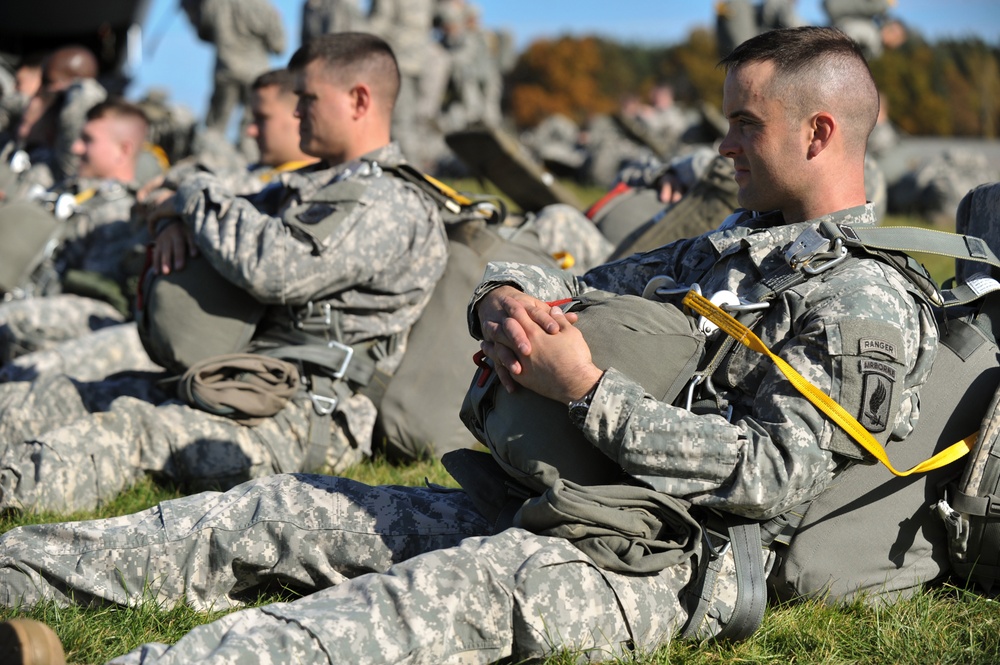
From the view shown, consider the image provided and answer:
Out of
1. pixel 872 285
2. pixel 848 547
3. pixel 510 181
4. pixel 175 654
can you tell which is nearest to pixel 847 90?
pixel 872 285

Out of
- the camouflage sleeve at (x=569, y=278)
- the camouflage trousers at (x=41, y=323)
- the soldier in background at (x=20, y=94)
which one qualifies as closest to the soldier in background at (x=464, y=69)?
the soldier in background at (x=20, y=94)

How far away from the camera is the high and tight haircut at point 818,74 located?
3299 mm

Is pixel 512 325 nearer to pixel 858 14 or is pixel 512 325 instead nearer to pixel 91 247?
pixel 91 247

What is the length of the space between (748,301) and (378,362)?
236 cm

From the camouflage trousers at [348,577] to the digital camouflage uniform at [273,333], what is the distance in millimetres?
1202

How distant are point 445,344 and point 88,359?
227 cm

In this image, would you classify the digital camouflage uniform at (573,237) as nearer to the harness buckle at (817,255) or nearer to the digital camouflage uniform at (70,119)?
the harness buckle at (817,255)

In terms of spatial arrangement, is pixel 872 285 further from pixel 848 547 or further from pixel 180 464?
pixel 180 464

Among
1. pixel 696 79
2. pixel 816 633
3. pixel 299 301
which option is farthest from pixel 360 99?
pixel 696 79

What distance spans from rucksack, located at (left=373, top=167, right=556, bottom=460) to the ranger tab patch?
2.49m

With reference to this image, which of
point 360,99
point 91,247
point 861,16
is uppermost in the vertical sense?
point 861,16

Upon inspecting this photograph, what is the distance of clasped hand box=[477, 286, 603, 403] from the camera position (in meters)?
3.01

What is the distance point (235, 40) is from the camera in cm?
1509

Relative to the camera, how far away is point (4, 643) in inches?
98.4
